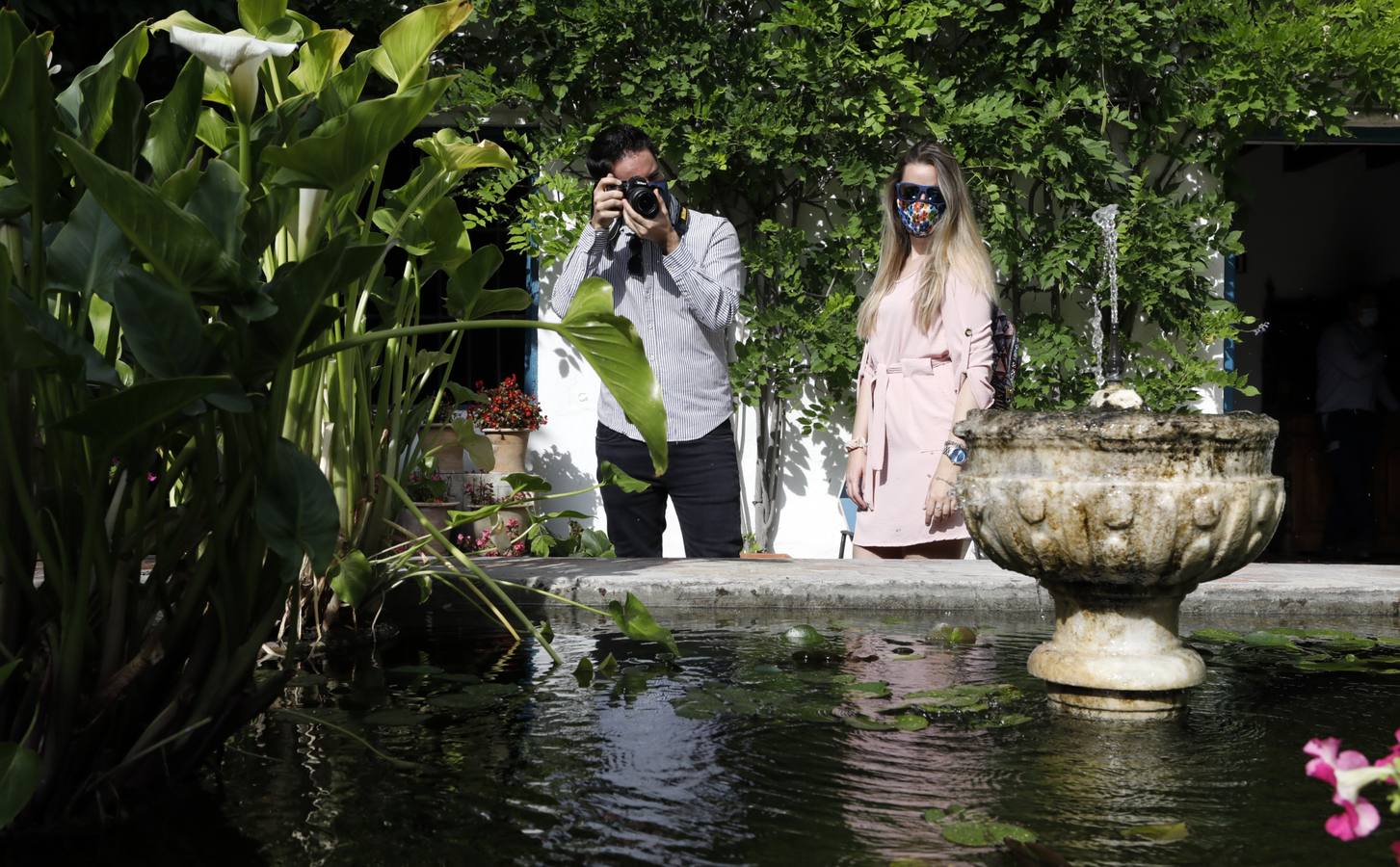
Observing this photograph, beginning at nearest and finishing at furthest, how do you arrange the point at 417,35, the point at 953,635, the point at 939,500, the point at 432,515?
1. the point at 417,35
2. the point at 953,635
3. the point at 939,500
4. the point at 432,515

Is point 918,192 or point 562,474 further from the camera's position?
point 562,474

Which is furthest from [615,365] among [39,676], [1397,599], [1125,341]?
[1125,341]

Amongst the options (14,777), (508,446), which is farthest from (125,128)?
(508,446)

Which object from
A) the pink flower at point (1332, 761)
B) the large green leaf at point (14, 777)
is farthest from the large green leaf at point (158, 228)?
the pink flower at point (1332, 761)

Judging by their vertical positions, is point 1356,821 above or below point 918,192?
below

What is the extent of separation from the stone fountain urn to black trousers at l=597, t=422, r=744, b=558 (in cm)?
121

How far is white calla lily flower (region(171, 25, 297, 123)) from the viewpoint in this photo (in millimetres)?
1595

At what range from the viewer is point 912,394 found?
3.33 m

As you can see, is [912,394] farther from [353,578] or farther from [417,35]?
[417,35]

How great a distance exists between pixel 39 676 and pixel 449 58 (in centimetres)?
481

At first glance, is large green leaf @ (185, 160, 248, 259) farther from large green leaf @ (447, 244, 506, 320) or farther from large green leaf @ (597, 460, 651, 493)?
large green leaf @ (597, 460, 651, 493)

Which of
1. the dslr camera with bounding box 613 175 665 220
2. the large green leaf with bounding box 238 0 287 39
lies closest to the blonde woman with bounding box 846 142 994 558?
the dslr camera with bounding box 613 175 665 220

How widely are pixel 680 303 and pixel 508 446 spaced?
231 centimetres

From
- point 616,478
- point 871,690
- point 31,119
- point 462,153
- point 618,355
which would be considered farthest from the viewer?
point 616,478
